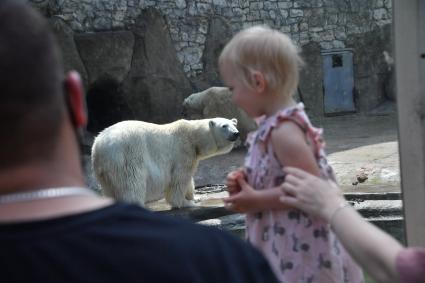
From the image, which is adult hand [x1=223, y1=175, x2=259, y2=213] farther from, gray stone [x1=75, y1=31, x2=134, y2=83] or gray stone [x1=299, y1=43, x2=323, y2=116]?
gray stone [x1=299, y1=43, x2=323, y2=116]

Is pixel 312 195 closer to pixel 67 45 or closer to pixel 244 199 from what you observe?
pixel 244 199

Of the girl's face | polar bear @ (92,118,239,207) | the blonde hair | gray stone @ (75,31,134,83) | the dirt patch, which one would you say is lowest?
the dirt patch

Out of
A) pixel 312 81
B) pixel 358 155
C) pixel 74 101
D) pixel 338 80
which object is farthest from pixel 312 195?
pixel 338 80

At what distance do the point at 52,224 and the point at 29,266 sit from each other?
6cm

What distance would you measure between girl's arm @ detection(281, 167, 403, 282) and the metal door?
13612 millimetres

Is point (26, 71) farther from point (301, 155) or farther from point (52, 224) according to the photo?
point (301, 155)

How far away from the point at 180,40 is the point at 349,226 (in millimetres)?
13000

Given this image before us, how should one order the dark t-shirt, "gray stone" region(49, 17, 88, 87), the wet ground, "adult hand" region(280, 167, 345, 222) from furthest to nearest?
"gray stone" region(49, 17, 88, 87) < the wet ground < "adult hand" region(280, 167, 345, 222) < the dark t-shirt

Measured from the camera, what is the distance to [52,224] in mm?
987

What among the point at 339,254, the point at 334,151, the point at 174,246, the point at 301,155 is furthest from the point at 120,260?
the point at 334,151

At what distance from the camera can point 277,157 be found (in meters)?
2.21

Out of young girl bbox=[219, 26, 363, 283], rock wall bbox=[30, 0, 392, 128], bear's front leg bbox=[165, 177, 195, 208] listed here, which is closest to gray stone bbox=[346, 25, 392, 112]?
rock wall bbox=[30, 0, 392, 128]

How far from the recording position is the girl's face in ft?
7.34

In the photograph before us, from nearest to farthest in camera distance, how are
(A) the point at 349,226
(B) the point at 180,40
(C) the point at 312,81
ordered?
(A) the point at 349,226, (B) the point at 180,40, (C) the point at 312,81
